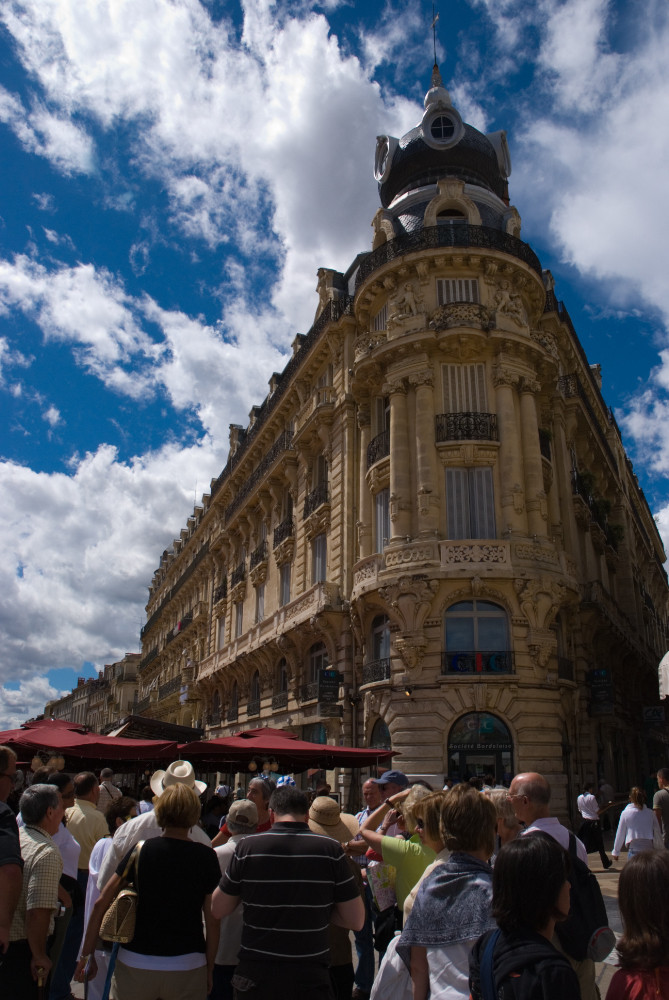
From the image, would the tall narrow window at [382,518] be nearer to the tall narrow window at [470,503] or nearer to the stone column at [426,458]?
the stone column at [426,458]

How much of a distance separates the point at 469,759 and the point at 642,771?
1492cm

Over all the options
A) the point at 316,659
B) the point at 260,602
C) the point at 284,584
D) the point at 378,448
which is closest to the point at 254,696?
the point at 260,602

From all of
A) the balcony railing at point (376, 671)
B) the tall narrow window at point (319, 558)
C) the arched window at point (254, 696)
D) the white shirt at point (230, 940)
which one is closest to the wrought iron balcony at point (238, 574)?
the arched window at point (254, 696)

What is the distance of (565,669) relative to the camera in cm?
1944

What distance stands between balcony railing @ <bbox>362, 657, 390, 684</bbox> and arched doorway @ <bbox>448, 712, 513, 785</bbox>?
2.21m

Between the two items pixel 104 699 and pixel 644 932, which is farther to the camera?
pixel 104 699

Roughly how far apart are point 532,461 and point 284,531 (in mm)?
11333

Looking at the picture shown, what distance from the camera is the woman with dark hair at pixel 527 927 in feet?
7.71

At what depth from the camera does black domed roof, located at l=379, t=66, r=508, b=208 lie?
83.5 ft

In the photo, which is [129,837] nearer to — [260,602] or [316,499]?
[316,499]

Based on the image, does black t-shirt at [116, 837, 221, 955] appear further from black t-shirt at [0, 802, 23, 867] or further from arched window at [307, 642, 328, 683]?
arched window at [307, 642, 328, 683]

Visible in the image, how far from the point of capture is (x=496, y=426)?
785 inches

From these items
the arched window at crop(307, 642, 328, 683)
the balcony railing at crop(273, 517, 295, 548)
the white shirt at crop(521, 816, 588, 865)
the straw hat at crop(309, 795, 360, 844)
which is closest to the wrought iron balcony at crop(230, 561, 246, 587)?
the balcony railing at crop(273, 517, 295, 548)

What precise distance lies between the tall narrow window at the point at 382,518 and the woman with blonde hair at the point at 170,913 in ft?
54.5
